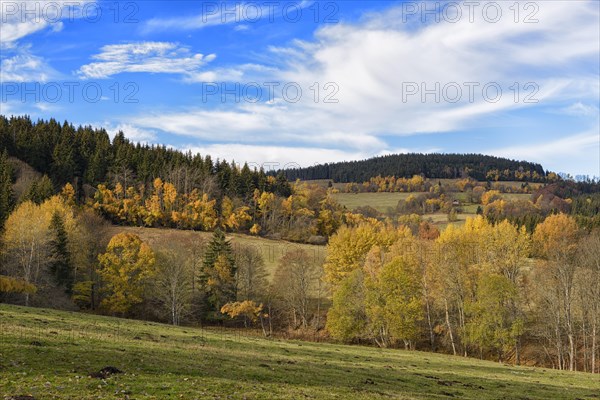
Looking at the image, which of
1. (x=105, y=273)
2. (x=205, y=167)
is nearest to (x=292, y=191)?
(x=205, y=167)

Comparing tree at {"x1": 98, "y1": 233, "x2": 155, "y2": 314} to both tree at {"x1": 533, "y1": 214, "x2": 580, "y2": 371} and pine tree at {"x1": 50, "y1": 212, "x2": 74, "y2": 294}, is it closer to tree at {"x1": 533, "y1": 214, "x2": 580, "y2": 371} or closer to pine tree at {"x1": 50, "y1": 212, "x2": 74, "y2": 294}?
pine tree at {"x1": 50, "y1": 212, "x2": 74, "y2": 294}

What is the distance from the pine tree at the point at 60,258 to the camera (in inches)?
3246

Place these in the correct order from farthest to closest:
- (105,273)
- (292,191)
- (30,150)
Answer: (292,191) → (30,150) → (105,273)

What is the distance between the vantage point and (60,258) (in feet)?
271

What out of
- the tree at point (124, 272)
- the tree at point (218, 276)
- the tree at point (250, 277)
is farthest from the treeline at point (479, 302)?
the tree at point (124, 272)

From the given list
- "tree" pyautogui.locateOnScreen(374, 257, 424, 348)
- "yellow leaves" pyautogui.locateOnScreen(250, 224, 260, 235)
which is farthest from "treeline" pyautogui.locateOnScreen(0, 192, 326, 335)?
"yellow leaves" pyautogui.locateOnScreen(250, 224, 260, 235)

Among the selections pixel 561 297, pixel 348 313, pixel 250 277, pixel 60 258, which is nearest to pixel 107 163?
pixel 60 258

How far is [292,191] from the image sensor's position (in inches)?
7175

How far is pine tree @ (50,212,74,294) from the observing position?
82438 mm

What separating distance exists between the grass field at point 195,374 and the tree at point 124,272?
4942 centimetres

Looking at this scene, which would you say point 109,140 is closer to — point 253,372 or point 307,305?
point 307,305

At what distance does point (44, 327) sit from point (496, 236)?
8499 centimetres

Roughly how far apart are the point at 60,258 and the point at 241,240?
191ft

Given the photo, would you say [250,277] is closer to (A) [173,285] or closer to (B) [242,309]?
(B) [242,309]
